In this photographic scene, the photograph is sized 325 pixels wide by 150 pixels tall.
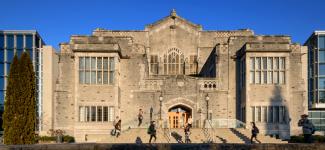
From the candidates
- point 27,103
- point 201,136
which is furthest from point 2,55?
point 201,136

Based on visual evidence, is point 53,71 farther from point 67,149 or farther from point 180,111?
point 67,149

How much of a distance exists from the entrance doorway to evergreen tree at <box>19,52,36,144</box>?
55.3ft

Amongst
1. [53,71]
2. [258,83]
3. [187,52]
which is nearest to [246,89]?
[258,83]

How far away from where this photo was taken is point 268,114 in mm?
37656

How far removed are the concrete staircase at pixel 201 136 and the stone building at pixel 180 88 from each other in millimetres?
2031

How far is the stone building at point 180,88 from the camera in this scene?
37.7m

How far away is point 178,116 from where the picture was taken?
41.3 meters

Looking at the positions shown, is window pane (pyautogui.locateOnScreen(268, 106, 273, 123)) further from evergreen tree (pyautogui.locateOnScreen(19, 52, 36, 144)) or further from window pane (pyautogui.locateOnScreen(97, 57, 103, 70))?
evergreen tree (pyautogui.locateOnScreen(19, 52, 36, 144))

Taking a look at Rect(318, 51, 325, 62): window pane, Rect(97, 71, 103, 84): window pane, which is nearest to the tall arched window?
Rect(97, 71, 103, 84): window pane

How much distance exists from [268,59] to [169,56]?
38.7 ft

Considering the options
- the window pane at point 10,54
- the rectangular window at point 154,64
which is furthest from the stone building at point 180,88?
the window pane at point 10,54

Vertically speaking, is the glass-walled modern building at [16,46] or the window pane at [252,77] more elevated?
the glass-walled modern building at [16,46]

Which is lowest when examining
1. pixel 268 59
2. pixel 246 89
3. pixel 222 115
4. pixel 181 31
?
pixel 222 115

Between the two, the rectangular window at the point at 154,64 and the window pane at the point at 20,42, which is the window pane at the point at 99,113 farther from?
the window pane at the point at 20,42
